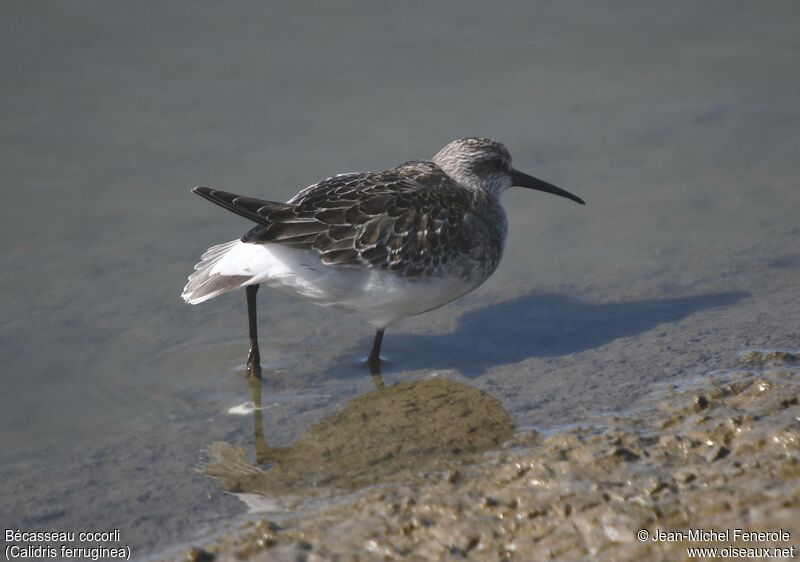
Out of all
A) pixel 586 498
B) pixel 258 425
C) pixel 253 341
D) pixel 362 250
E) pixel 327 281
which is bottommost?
pixel 258 425

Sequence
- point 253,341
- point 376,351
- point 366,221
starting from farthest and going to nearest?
1. point 376,351
2. point 253,341
3. point 366,221

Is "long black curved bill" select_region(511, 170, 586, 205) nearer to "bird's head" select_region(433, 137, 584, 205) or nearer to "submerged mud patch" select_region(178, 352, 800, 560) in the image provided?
"bird's head" select_region(433, 137, 584, 205)

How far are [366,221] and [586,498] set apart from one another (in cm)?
281

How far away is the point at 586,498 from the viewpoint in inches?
195

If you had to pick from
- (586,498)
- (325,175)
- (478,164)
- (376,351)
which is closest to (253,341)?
(376,351)

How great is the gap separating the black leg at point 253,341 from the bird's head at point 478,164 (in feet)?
6.28

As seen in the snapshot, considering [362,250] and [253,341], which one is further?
[253,341]

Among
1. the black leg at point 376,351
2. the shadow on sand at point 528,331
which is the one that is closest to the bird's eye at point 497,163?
the shadow on sand at point 528,331

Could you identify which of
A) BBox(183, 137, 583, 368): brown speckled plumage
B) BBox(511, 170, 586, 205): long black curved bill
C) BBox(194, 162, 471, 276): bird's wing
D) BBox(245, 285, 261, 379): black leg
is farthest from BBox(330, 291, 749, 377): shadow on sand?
BBox(511, 170, 586, 205): long black curved bill

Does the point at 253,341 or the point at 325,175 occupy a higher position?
the point at 325,175

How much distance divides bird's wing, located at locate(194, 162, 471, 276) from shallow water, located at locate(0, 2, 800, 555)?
856mm

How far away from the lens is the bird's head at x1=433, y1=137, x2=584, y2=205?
8.30 metres

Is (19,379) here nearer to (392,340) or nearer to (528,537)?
(392,340)

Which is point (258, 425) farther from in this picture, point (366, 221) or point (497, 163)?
point (497, 163)
